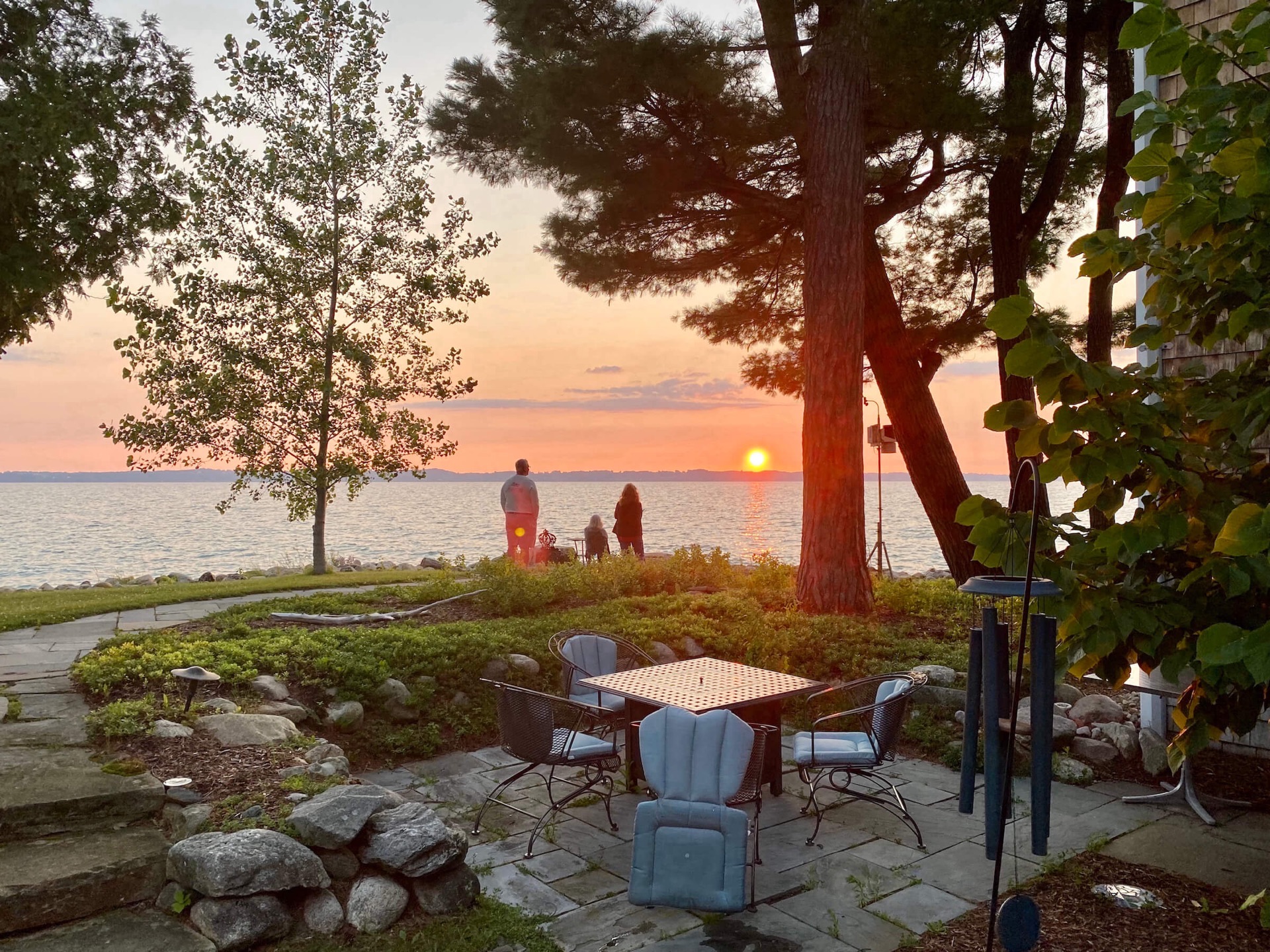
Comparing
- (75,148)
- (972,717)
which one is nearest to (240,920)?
(972,717)

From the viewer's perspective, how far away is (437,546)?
35.8 metres

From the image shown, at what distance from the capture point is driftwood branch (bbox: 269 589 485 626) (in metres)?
8.37

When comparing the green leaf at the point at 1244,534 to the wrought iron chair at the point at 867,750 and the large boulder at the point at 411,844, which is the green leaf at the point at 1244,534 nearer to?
the wrought iron chair at the point at 867,750

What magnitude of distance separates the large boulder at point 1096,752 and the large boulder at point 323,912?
4.59m

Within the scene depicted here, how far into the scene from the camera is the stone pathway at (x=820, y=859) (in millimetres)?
3750

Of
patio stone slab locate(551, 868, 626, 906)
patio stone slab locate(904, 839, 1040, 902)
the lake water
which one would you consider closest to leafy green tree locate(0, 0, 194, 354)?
patio stone slab locate(551, 868, 626, 906)

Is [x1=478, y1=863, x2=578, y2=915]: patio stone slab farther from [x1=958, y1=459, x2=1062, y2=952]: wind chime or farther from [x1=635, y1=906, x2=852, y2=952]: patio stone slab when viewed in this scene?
[x1=958, y1=459, x2=1062, y2=952]: wind chime

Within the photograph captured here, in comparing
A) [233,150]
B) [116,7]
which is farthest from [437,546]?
[116,7]

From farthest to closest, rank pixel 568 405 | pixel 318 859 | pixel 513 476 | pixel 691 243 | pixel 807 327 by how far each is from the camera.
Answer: pixel 568 405, pixel 513 476, pixel 691 243, pixel 807 327, pixel 318 859

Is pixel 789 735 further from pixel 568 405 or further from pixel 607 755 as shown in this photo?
pixel 568 405

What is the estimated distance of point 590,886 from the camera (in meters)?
4.18

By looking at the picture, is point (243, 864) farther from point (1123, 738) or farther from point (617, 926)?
point (1123, 738)

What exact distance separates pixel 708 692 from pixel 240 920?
2.56m

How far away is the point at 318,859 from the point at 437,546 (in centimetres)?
3264
